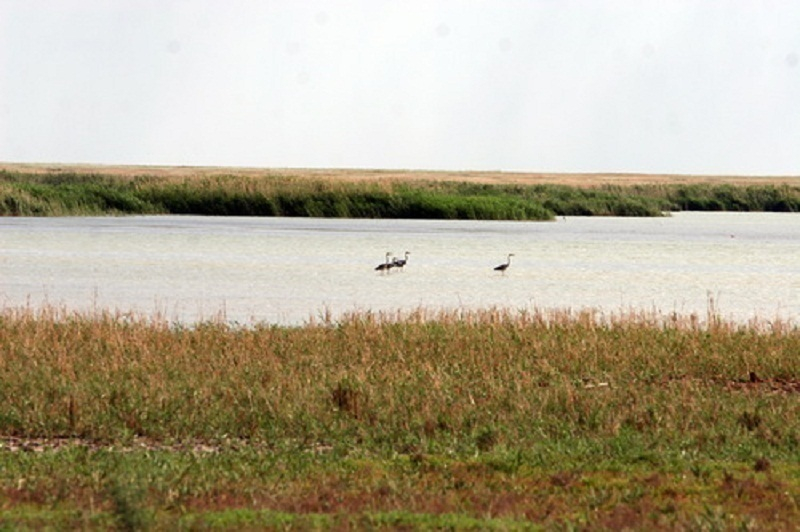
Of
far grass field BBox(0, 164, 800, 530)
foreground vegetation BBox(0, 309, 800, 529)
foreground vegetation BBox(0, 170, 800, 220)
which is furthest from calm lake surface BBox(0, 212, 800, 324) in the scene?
foreground vegetation BBox(0, 309, 800, 529)

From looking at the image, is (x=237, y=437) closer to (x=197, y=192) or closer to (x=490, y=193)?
(x=197, y=192)

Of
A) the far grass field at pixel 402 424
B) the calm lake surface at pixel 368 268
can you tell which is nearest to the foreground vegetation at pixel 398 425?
the far grass field at pixel 402 424

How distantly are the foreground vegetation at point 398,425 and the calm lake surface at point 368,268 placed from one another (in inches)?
159

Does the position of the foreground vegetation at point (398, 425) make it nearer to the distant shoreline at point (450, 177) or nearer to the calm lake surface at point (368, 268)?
the calm lake surface at point (368, 268)

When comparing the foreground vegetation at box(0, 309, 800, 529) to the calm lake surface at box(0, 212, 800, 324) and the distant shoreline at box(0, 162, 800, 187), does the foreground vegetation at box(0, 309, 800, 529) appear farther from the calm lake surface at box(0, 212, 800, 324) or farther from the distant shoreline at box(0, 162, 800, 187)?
the distant shoreline at box(0, 162, 800, 187)

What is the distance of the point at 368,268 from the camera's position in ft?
129

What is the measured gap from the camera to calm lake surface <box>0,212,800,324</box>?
2872cm

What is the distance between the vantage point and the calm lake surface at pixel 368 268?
28.7m

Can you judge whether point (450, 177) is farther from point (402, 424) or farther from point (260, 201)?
point (402, 424)

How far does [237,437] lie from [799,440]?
5035mm

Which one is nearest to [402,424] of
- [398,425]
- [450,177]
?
[398,425]

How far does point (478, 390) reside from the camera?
15.4m

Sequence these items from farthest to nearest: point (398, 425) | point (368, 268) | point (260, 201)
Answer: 1. point (260, 201)
2. point (368, 268)
3. point (398, 425)

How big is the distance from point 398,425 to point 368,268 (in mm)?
25764
